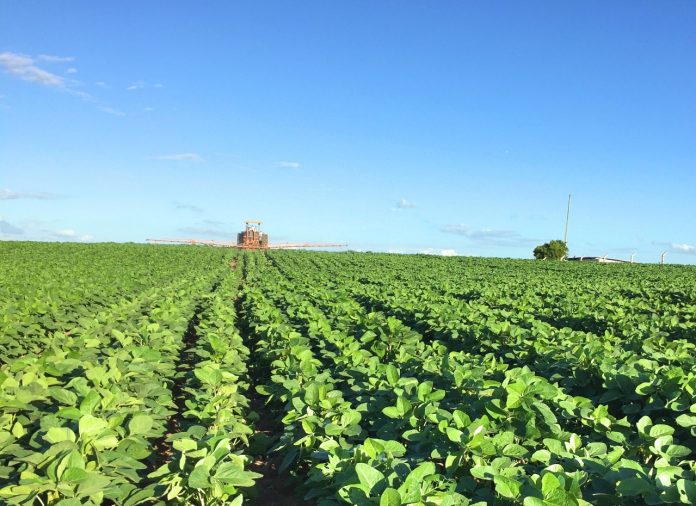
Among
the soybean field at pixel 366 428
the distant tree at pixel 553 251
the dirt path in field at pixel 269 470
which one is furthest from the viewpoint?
the distant tree at pixel 553 251

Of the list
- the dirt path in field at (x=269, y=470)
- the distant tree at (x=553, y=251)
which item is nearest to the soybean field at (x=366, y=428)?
the dirt path in field at (x=269, y=470)

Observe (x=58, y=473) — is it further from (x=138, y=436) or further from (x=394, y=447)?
(x=394, y=447)

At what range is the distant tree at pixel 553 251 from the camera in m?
52.6

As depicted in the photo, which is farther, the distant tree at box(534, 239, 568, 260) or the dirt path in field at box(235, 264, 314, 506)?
the distant tree at box(534, 239, 568, 260)

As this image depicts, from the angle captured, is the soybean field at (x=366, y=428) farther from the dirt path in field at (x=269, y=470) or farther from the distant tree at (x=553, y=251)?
the distant tree at (x=553, y=251)

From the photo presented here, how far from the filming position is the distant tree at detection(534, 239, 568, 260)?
173ft

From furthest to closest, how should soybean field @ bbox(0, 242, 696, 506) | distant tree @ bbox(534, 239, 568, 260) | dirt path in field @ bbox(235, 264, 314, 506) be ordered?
distant tree @ bbox(534, 239, 568, 260) < dirt path in field @ bbox(235, 264, 314, 506) < soybean field @ bbox(0, 242, 696, 506)

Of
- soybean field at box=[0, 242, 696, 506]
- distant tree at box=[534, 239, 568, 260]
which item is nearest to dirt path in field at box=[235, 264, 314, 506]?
soybean field at box=[0, 242, 696, 506]

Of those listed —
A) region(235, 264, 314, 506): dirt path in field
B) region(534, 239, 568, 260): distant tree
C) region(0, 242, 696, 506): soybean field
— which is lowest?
region(235, 264, 314, 506): dirt path in field

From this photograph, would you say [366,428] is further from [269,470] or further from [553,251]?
[553,251]

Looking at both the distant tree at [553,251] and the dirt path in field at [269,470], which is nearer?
the dirt path in field at [269,470]

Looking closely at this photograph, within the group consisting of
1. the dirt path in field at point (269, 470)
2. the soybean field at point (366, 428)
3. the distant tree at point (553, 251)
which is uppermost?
the distant tree at point (553, 251)

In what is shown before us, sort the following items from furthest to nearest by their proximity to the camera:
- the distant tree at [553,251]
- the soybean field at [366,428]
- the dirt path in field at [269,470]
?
the distant tree at [553,251] < the dirt path in field at [269,470] < the soybean field at [366,428]

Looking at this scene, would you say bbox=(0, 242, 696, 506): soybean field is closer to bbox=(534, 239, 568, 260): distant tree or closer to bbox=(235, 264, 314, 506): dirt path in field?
bbox=(235, 264, 314, 506): dirt path in field
